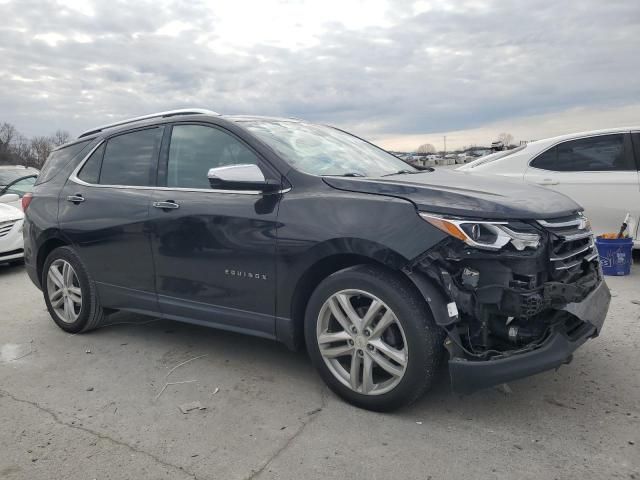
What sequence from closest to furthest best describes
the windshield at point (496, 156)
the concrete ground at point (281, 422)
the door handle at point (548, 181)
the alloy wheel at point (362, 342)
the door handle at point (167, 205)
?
the concrete ground at point (281, 422) < the alloy wheel at point (362, 342) < the door handle at point (167, 205) < the door handle at point (548, 181) < the windshield at point (496, 156)

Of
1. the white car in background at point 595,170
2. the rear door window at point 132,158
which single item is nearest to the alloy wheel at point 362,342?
the rear door window at point 132,158

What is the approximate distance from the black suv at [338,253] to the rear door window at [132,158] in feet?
0.05

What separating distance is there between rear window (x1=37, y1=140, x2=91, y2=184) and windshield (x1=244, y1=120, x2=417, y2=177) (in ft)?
6.40

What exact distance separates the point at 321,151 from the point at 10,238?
19.2ft

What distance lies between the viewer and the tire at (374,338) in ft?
9.07

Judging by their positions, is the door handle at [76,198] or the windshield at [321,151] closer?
the windshield at [321,151]

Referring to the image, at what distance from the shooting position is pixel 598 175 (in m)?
6.35

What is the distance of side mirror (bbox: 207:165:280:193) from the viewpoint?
318 cm

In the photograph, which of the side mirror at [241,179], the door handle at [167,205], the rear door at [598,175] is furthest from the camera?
the rear door at [598,175]

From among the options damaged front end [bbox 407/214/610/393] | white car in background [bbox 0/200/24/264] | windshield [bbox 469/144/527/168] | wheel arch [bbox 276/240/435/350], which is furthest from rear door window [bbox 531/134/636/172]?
white car in background [bbox 0/200/24/264]

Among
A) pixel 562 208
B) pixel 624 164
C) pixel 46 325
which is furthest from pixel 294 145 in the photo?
pixel 624 164

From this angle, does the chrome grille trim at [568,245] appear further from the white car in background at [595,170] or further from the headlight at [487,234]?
the white car in background at [595,170]

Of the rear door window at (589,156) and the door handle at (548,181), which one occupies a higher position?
the rear door window at (589,156)

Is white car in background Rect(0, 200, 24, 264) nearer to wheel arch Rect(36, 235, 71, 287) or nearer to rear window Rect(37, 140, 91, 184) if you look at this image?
rear window Rect(37, 140, 91, 184)
